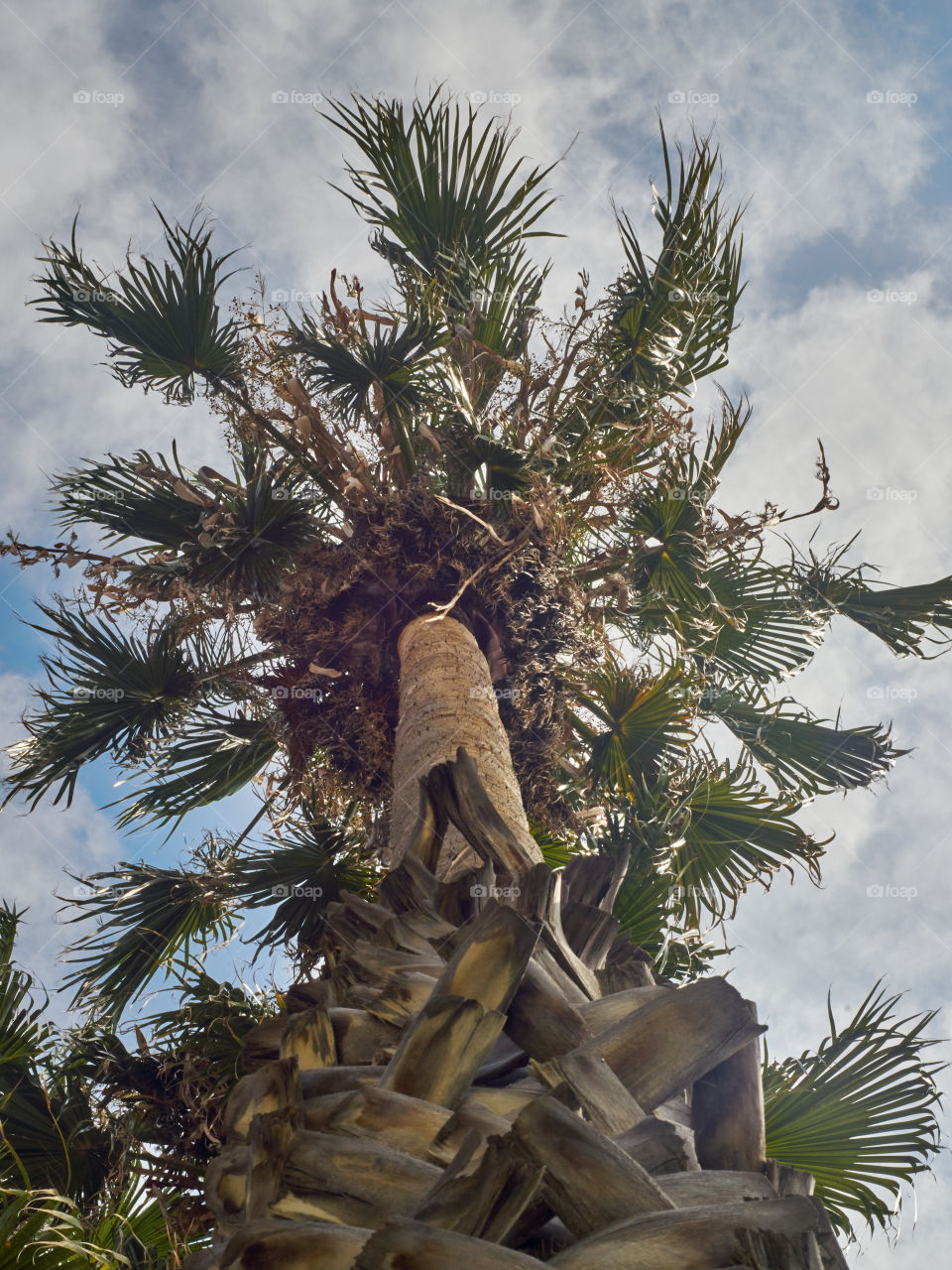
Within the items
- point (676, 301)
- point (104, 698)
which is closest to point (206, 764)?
point (104, 698)

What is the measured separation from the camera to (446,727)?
3.28m

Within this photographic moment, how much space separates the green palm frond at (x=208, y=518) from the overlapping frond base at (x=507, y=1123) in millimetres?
3504

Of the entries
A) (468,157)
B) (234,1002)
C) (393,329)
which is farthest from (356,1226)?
(468,157)

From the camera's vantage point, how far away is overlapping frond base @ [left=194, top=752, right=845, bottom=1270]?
3.52 ft

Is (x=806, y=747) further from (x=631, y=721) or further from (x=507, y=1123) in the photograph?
(x=507, y=1123)

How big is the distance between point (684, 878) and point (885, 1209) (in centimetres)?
166

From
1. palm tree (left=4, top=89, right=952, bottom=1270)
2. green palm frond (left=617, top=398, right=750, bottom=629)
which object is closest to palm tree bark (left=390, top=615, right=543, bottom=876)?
palm tree (left=4, top=89, right=952, bottom=1270)

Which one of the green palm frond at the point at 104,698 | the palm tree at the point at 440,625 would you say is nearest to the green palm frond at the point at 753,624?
the palm tree at the point at 440,625

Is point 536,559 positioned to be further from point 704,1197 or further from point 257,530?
point 704,1197

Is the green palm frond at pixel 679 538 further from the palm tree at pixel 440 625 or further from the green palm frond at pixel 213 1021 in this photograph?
the green palm frond at pixel 213 1021

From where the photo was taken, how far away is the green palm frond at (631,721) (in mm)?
5215

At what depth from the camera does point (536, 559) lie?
470cm

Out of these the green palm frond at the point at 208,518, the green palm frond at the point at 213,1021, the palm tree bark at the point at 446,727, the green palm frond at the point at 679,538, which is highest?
the green palm frond at the point at 679,538

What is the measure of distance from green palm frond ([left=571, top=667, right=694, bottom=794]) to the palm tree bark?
1.30 meters
